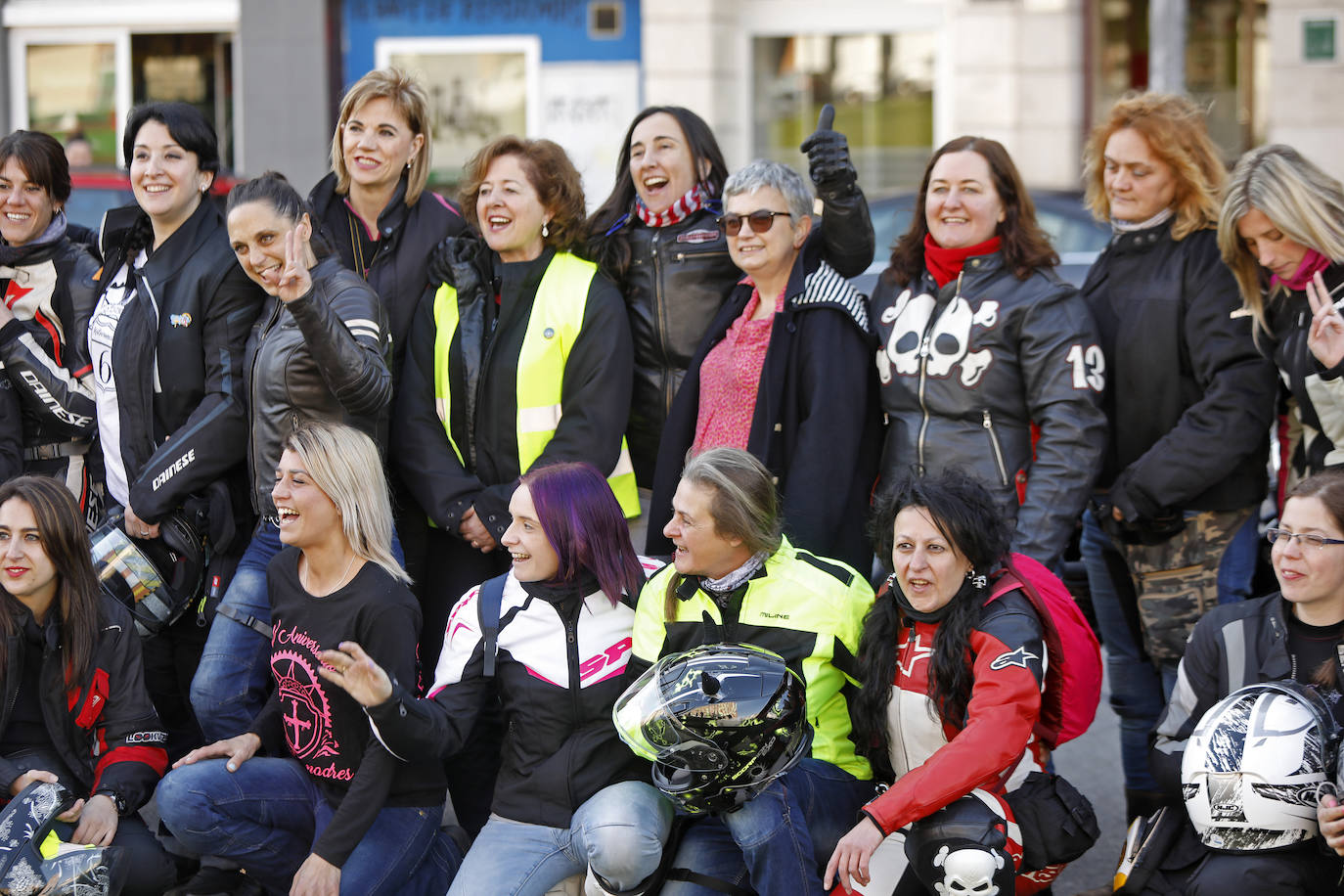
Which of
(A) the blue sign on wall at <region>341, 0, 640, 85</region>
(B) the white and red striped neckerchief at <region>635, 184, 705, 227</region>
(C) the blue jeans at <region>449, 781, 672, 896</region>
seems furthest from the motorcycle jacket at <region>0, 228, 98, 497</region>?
(A) the blue sign on wall at <region>341, 0, 640, 85</region>

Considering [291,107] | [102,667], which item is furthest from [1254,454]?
[291,107]

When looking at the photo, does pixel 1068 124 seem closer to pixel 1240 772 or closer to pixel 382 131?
pixel 382 131

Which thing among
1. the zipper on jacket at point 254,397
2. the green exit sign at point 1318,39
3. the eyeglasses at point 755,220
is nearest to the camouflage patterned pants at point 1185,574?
the eyeglasses at point 755,220

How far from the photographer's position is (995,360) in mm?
4500

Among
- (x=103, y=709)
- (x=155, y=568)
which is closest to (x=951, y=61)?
(x=155, y=568)

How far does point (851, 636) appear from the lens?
4.18m

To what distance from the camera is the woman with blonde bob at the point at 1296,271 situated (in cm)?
437

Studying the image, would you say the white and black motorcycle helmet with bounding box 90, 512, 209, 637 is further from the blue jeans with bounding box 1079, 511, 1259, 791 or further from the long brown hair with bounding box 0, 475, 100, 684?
the blue jeans with bounding box 1079, 511, 1259, 791

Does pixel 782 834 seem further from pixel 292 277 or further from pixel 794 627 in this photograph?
pixel 292 277

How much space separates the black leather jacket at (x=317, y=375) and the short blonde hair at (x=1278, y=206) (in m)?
2.56

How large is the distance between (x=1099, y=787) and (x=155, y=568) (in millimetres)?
3424

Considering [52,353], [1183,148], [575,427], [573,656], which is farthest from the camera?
[52,353]

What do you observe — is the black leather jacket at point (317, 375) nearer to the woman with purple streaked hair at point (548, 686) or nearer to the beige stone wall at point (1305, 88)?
the woman with purple streaked hair at point (548, 686)

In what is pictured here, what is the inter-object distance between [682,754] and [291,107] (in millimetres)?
12191
